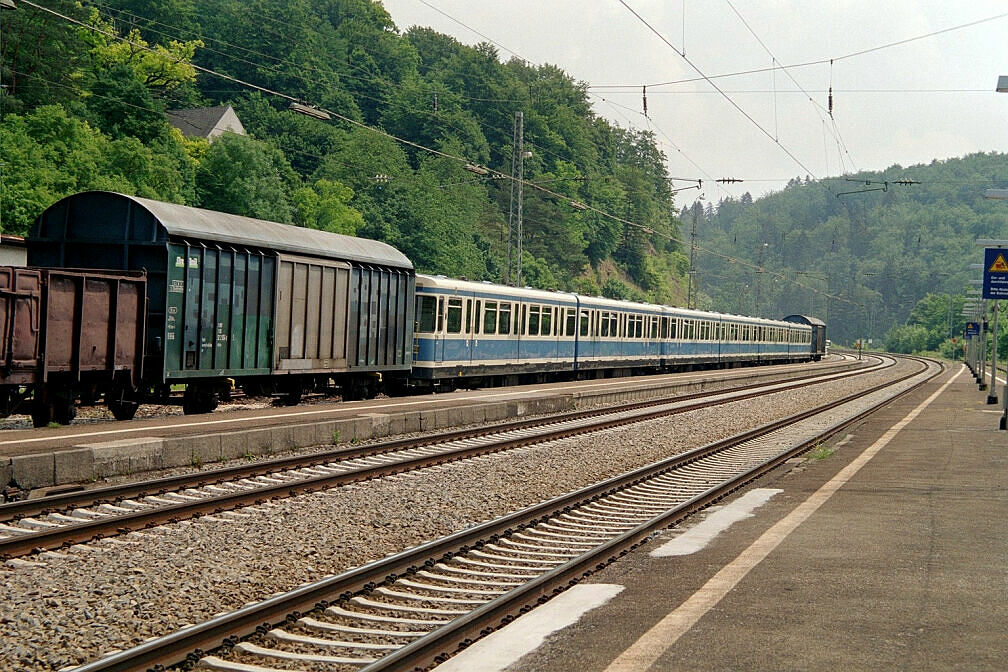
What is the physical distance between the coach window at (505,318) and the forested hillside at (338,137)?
1312 cm

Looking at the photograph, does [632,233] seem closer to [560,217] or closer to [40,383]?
[560,217]

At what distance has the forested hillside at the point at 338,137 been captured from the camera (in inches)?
2327

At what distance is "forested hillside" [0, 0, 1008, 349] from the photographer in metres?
59.1

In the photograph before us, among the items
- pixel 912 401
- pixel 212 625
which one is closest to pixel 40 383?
pixel 212 625

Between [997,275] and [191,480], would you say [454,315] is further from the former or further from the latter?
[191,480]

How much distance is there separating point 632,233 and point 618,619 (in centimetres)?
11685

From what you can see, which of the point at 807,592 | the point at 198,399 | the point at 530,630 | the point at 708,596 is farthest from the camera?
the point at 198,399

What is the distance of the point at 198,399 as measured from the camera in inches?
802

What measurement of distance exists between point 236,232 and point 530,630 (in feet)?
48.2

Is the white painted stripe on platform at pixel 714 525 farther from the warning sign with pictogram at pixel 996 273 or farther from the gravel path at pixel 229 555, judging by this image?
the warning sign with pictogram at pixel 996 273

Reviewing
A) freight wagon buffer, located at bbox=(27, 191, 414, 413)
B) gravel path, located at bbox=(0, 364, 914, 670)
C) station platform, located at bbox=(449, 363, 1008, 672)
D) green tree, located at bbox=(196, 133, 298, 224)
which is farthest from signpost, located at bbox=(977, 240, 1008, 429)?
green tree, located at bbox=(196, 133, 298, 224)

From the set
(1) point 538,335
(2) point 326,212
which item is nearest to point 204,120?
(2) point 326,212

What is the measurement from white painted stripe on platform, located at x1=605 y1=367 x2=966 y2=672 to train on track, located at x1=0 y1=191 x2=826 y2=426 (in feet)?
33.3

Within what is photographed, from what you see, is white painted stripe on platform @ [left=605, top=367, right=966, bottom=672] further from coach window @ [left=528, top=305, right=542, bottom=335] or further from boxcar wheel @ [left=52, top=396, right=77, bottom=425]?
coach window @ [left=528, top=305, right=542, bottom=335]
